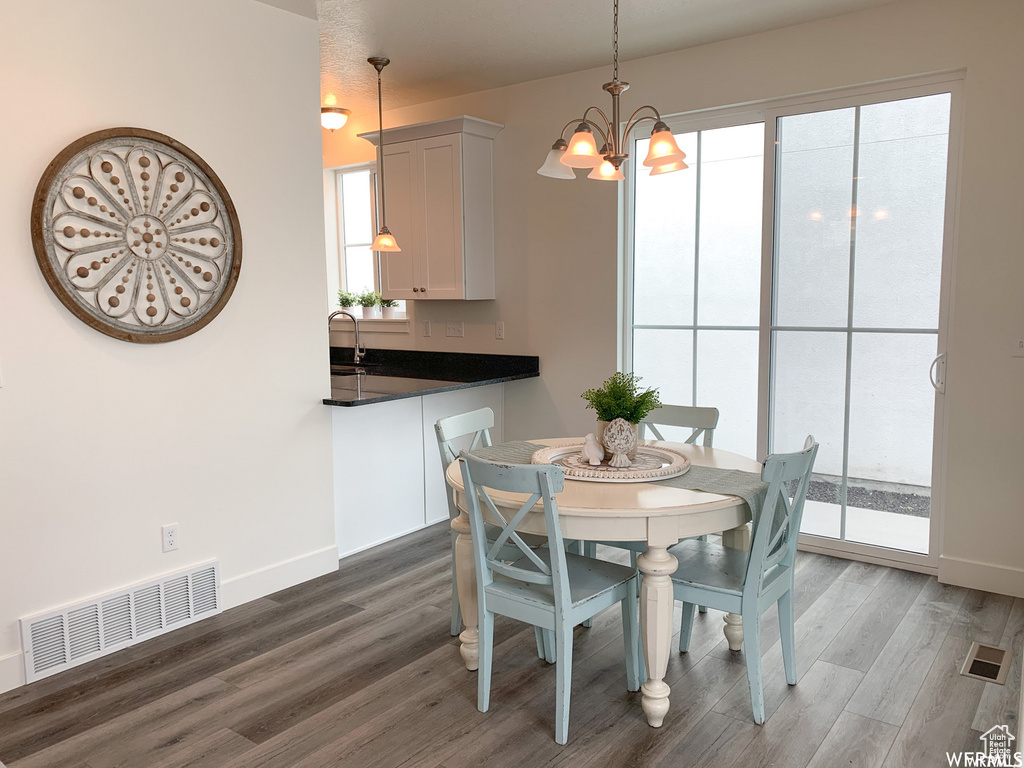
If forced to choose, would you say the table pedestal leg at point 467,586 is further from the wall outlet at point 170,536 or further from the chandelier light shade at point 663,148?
the chandelier light shade at point 663,148

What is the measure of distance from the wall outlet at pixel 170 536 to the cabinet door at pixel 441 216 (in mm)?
2213

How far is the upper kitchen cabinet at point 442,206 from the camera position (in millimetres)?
4590

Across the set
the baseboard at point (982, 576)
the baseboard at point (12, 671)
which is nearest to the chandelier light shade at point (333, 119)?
the baseboard at point (12, 671)

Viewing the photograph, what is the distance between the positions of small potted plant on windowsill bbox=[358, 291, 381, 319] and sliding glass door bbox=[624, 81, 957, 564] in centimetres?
213

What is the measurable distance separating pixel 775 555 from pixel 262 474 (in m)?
2.20

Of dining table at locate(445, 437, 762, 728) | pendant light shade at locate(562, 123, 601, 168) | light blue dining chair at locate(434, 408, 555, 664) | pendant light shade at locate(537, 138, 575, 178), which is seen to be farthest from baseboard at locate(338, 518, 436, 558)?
pendant light shade at locate(562, 123, 601, 168)

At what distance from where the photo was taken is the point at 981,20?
10.4 feet

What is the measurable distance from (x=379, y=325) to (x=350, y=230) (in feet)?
2.88

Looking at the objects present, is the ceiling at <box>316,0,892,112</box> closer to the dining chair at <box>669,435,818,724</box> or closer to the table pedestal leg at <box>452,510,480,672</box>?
the dining chair at <box>669,435,818,724</box>

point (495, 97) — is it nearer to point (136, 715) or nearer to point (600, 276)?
point (600, 276)

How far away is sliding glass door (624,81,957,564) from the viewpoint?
11.5 feet

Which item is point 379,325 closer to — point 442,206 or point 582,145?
point 442,206

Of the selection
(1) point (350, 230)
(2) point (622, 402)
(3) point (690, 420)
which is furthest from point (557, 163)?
(1) point (350, 230)

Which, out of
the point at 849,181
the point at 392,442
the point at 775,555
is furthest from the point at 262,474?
the point at 849,181
